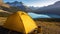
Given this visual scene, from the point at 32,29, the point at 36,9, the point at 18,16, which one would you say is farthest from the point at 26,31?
the point at 36,9

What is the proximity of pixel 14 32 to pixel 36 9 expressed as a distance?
11.2ft

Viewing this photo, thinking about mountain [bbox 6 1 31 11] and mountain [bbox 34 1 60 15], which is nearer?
mountain [bbox 6 1 31 11]

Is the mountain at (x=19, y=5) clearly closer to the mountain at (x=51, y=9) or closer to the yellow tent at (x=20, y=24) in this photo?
the mountain at (x=51, y=9)

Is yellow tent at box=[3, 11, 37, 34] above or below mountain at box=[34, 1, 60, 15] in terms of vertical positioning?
below

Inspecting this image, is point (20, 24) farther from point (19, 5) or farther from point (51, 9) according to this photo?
point (51, 9)

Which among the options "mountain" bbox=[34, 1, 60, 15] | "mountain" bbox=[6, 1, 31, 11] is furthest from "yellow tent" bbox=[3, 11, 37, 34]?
"mountain" bbox=[34, 1, 60, 15]

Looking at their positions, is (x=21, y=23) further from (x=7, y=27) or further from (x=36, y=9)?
(x=36, y=9)

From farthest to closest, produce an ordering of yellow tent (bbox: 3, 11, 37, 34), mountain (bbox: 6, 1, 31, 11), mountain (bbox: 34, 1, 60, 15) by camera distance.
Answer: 1. mountain (bbox: 34, 1, 60, 15)
2. mountain (bbox: 6, 1, 31, 11)
3. yellow tent (bbox: 3, 11, 37, 34)

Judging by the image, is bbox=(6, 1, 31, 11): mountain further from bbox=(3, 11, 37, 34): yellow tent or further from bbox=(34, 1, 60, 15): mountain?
bbox=(3, 11, 37, 34): yellow tent

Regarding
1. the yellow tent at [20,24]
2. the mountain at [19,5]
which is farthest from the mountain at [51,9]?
the yellow tent at [20,24]

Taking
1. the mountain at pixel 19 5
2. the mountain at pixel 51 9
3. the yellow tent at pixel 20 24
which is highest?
the mountain at pixel 19 5

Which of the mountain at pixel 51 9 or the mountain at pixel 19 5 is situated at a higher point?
the mountain at pixel 19 5

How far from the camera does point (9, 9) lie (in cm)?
835

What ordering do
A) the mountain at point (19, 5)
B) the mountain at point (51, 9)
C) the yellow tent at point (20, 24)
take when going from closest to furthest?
the yellow tent at point (20, 24)
the mountain at point (19, 5)
the mountain at point (51, 9)
